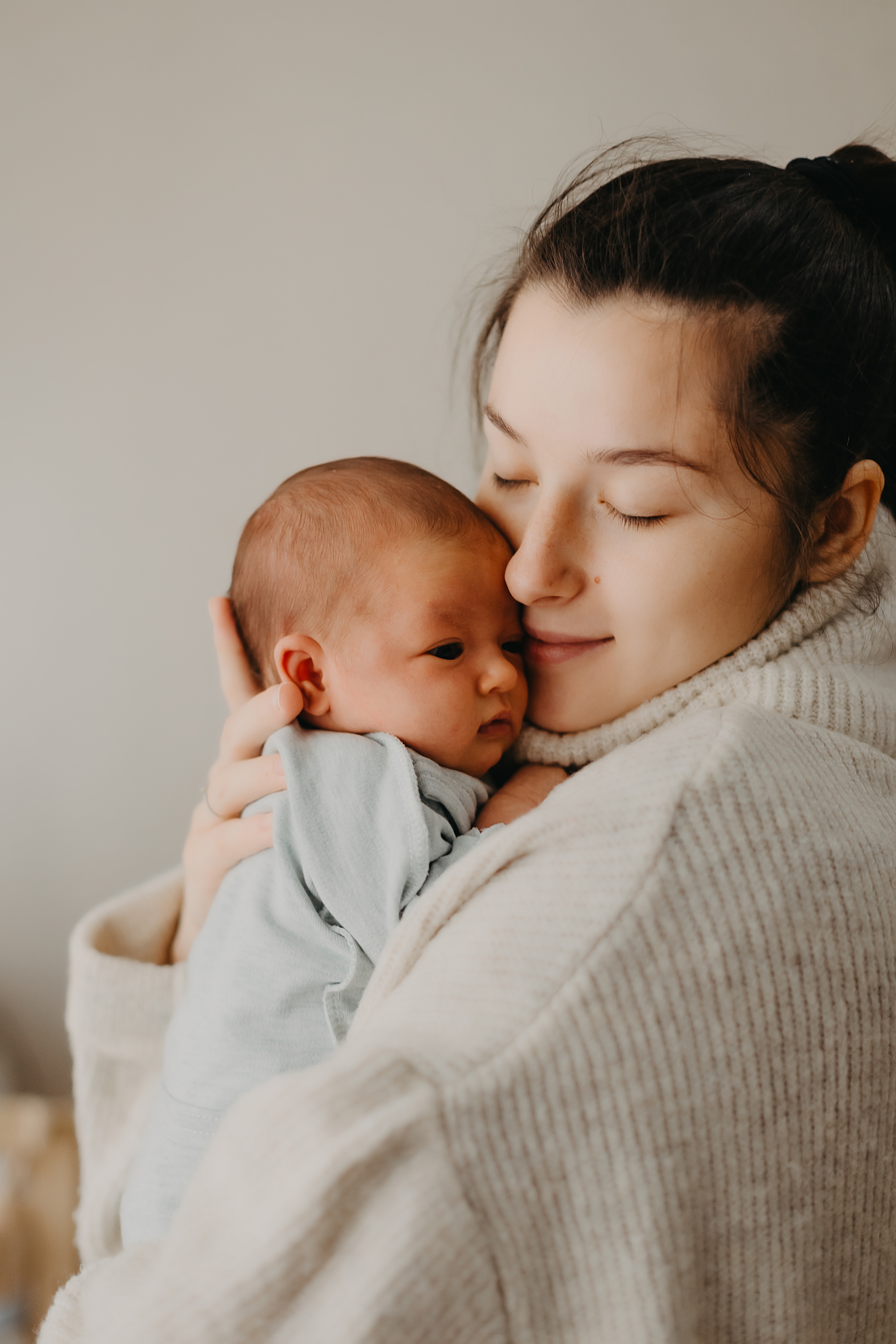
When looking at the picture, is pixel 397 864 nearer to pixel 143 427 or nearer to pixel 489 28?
pixel 143 427

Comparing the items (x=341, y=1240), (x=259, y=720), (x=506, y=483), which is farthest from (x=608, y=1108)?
(x=506, y=483)

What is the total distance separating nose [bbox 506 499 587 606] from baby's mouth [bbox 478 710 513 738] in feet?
0.56

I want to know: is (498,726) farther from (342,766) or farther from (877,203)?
(877,203)

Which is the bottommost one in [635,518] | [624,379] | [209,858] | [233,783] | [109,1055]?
[109,1055]

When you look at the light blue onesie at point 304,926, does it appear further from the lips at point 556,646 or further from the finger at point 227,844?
the lips at point 556,646

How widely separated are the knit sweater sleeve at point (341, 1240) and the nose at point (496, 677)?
56 centimetres

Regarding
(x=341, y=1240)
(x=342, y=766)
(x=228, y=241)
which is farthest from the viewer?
(x=228, y=241)

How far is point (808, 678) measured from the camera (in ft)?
3.25

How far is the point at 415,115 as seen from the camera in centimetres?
173

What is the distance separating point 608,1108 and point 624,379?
0.74 meters

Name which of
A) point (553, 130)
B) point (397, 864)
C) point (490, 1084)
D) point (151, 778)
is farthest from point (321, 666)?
point (553, 130)

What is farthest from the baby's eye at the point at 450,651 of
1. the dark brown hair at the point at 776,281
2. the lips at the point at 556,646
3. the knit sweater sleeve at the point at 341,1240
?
the knit sweater sleeve at the point at 341,1240

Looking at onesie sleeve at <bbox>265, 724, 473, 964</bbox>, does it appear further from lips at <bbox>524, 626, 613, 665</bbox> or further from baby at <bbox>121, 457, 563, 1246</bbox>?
lips at <bbox>524, 626, 613, 665</bbox>

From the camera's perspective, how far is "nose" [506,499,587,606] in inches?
42.0
